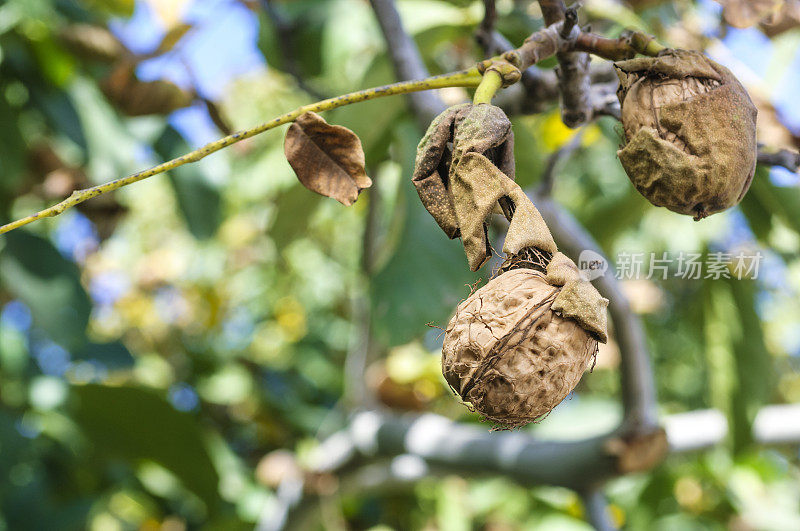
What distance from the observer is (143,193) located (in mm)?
4457

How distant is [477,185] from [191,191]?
180 centimetres

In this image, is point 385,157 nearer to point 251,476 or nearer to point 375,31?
point 375,31

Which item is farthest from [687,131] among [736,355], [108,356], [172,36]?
[108,356]

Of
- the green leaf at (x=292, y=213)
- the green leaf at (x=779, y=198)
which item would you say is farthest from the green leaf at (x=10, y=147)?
the green leaf at (x=779, y=198)

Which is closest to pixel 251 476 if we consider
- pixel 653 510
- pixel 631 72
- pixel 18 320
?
pixel 18 320

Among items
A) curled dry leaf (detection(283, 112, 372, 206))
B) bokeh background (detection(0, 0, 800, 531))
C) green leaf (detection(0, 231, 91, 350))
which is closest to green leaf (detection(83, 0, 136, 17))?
bokeh background (detection(0, 0, 800, 531))

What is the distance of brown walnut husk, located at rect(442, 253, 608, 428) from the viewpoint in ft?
2.15

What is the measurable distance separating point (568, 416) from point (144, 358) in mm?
2396

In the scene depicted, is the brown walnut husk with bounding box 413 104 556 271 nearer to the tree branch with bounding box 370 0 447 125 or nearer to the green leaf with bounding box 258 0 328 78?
the tree branch with bounding box 370 0 447 125

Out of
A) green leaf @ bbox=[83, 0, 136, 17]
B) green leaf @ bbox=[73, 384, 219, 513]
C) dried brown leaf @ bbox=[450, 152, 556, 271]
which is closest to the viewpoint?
dried brown leaf @ bbox=[450, 152, 556, 271]

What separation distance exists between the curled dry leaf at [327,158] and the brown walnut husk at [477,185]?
0.09 meters

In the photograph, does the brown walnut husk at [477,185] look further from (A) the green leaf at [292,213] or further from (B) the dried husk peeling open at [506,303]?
(A) the green leaf at [292,213]

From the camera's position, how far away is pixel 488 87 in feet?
2.23

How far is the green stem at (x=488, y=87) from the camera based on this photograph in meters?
0.68
